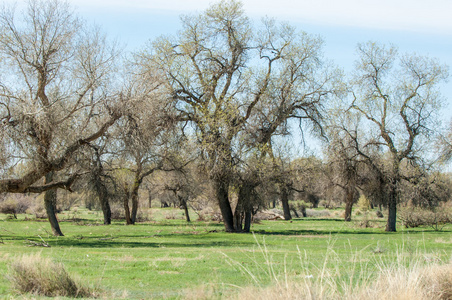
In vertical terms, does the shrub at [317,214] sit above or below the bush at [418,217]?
below

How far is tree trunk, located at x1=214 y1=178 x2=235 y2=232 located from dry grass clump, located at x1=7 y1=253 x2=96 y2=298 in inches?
784

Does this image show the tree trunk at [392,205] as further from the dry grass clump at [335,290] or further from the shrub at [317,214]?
the shrub at [317,214]

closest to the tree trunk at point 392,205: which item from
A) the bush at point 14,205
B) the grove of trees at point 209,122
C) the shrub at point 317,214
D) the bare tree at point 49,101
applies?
Result: the grove of trees at point 209,122

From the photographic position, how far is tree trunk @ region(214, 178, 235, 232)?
95.3ft

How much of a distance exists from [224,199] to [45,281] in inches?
867

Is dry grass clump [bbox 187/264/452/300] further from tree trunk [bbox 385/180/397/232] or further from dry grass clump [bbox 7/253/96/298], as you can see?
tree trunk [bbox 385/180/397/232]

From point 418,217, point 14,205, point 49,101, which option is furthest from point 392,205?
point 14,205

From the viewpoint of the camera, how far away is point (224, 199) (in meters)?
30.7

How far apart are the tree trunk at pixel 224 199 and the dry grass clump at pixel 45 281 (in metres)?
19.9

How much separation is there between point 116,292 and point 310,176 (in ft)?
70.8

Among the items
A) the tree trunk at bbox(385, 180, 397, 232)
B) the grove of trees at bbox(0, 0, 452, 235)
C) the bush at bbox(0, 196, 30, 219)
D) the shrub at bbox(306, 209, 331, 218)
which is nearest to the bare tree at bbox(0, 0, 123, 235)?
the grove of trees at bbox(0, 0, 452, 235)

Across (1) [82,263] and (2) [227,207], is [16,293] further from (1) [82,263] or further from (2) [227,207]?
(2) [227,207]

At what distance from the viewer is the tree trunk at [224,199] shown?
29047mm

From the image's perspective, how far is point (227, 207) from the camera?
1235 inches
